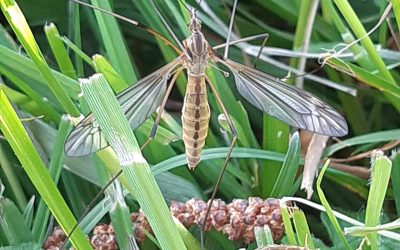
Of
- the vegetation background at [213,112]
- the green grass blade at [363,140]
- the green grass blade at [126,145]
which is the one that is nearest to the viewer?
the green grass blade at [126,145]

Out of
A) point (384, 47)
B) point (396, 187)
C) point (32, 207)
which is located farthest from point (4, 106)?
point (384, 47)

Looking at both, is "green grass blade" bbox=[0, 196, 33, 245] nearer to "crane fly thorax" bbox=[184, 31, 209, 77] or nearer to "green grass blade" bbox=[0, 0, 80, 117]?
"green grass blade" bbox=[0, 0, 80, 117]

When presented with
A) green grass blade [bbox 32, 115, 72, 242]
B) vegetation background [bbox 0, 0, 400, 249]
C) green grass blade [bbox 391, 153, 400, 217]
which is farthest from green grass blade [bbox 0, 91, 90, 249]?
green grass blade [bbox 391, 153, 400, 217]

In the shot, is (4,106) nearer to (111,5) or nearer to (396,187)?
(111,5)

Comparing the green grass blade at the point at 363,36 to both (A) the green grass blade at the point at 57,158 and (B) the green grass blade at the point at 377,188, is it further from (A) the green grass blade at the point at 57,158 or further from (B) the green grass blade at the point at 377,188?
(A) the green grass blade at the point at 57,158

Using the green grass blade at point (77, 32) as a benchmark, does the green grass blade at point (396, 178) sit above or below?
below

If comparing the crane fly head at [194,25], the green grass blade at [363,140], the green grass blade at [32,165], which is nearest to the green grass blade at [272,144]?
the green grass blade at [363,140]

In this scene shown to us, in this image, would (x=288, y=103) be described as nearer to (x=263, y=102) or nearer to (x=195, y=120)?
(x=263, y=102)
